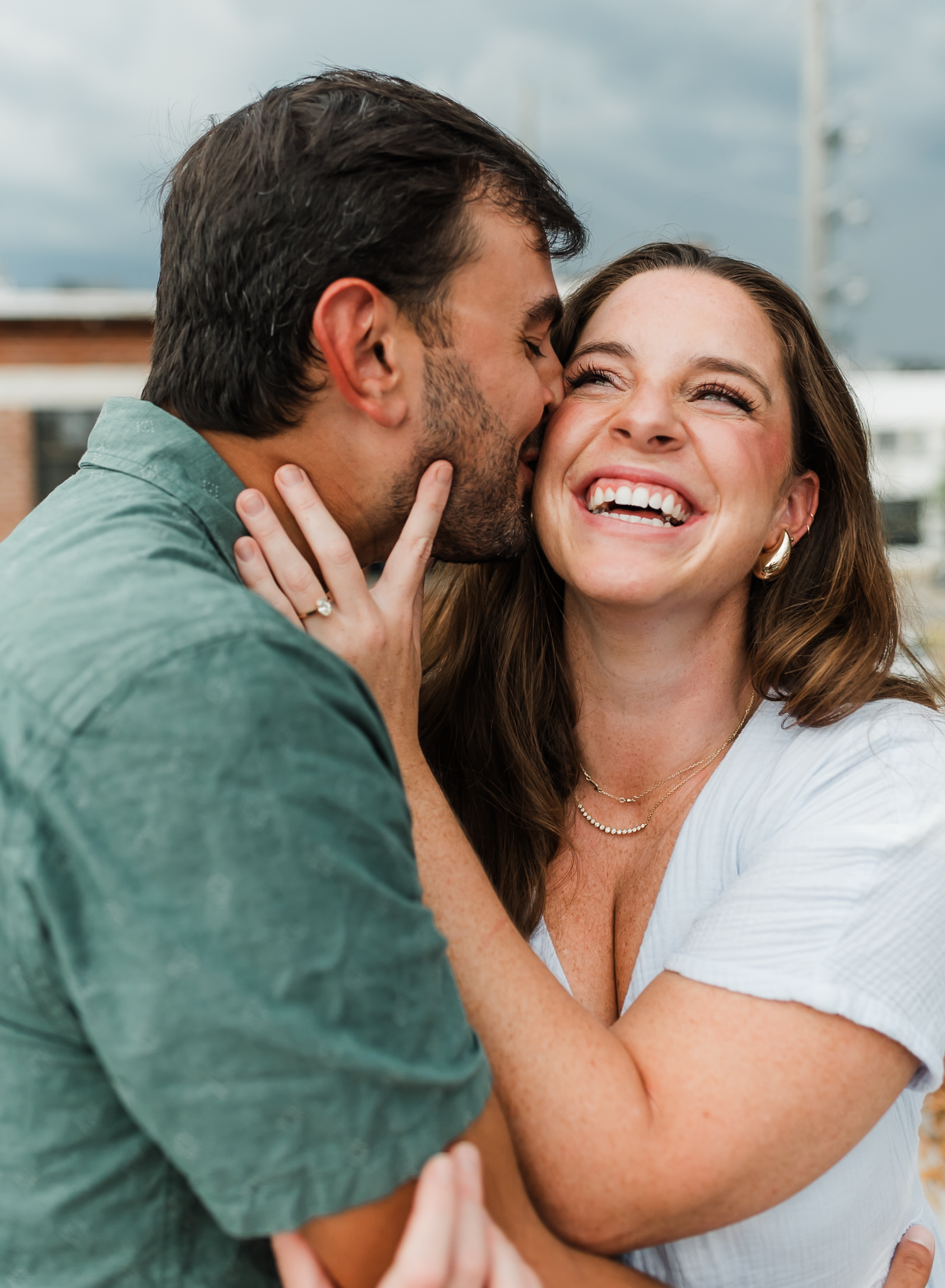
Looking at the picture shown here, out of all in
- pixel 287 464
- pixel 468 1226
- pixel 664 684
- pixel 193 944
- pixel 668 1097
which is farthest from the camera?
pixel 664 684

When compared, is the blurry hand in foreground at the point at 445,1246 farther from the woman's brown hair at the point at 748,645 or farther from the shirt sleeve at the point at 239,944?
the woman's brown hair at the point at 748,645

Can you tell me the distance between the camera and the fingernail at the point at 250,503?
5.67ft

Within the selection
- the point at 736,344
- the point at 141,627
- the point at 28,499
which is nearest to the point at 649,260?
the point at 736,344

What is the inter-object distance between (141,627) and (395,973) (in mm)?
463

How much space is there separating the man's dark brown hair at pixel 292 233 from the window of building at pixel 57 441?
1581 cm

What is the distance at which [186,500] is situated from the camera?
1593 millimetres

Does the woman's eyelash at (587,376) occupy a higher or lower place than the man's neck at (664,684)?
higher

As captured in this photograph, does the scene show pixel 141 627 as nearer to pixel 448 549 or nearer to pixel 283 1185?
pixel 283 1185

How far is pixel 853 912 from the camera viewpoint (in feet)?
5.37

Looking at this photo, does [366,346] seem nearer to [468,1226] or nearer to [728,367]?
[728,367]

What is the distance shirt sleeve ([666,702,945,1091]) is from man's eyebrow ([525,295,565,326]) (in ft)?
3.47

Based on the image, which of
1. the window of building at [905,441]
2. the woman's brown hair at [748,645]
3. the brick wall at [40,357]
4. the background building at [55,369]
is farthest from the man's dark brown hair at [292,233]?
the window of building at [905,441]

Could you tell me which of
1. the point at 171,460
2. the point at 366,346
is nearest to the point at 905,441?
the point at 366,346

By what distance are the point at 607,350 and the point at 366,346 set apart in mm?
816
